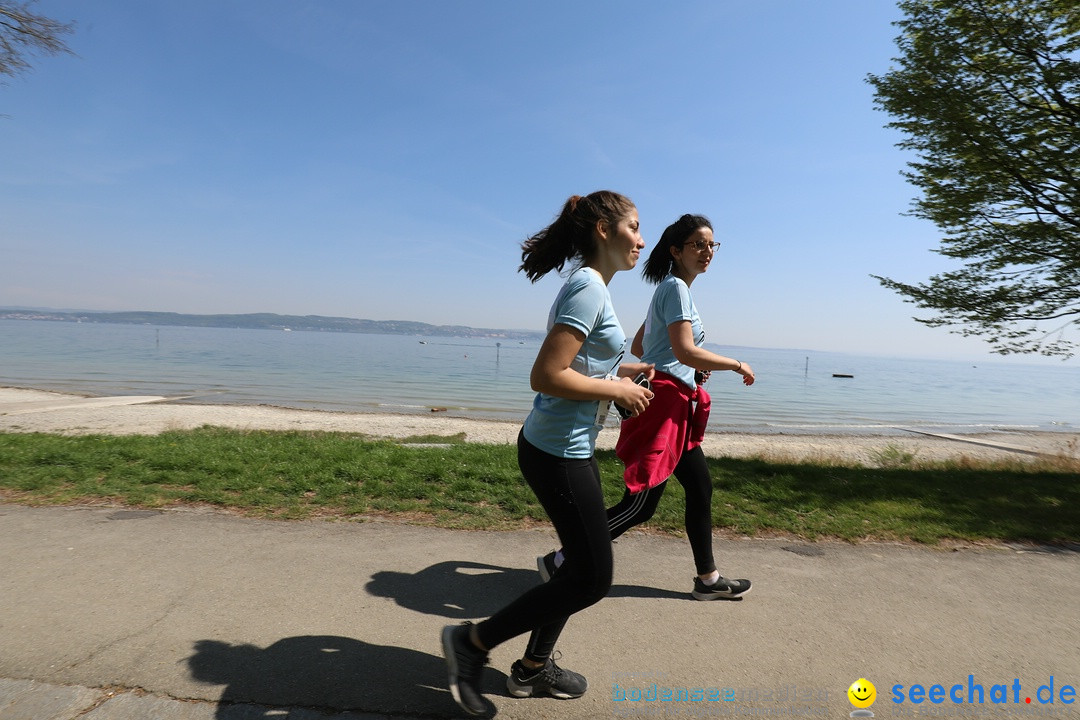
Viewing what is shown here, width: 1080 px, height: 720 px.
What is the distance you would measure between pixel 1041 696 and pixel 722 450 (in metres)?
9.56

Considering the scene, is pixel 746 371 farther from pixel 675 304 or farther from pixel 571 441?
pixel 571 441

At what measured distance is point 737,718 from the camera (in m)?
2.17

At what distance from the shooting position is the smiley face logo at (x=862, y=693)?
7.49ft

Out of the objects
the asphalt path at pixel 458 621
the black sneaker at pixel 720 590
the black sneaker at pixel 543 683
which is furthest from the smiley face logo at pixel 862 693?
the black sneaker at pixel 543 683

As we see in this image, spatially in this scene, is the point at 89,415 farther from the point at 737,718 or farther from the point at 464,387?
A: the point at 464,387

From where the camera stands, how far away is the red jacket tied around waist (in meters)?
2.85

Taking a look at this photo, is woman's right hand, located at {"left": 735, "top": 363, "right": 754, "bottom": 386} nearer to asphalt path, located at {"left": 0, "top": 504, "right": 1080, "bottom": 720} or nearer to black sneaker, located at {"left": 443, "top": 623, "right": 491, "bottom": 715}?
asphalt path, located at {"left": 0, "top": 504, "right": 1080, "bottom": 720}

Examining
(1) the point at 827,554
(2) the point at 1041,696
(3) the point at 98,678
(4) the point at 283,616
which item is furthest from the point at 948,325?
(3) the point at 98,678

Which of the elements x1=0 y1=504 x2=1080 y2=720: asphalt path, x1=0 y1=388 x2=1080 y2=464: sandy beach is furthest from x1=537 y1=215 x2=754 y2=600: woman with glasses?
x1=0 y1=388 x2=1080 y2=464: sandy beach

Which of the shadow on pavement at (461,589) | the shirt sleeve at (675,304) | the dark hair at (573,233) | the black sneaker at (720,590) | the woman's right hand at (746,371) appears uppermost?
the dark hair at (573,233)

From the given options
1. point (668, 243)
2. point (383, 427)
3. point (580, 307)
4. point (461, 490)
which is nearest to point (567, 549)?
point (580, 307)

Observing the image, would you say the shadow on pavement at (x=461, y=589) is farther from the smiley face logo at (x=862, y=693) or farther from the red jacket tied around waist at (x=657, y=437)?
the smiley face logo at (x=862, y=693)

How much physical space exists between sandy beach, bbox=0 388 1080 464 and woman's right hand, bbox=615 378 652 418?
29.3 ft

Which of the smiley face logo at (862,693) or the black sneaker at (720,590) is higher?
the black sneaker at (720,590)
